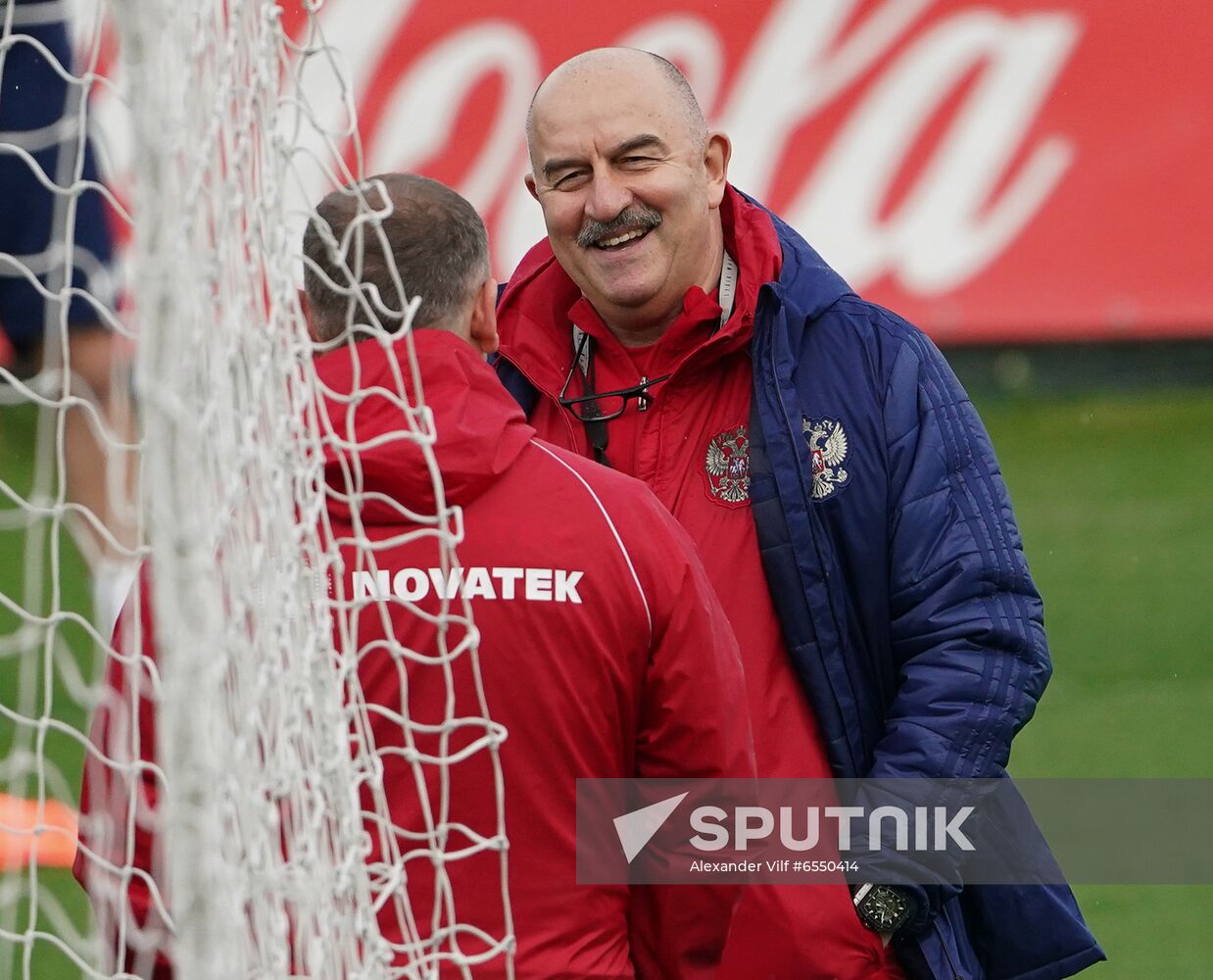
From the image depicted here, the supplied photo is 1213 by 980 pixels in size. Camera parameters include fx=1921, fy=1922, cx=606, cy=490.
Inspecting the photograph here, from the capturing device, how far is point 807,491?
3.05 metres

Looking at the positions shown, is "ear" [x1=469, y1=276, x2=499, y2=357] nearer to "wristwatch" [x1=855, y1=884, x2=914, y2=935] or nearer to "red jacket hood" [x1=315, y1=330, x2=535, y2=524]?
"red jacket hood" [x1=315, y1=330, x2=535, y2=524]

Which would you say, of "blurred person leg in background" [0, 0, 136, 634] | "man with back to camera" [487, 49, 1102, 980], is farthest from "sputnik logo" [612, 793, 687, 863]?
"blurred person leg in background" [0, 0, 136, 634]

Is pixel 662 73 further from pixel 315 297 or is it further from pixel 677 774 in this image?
pixel 677 774

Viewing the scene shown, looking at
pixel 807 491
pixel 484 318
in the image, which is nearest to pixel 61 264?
pixel 484 318

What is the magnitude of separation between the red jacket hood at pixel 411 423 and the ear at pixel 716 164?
83 centimetres

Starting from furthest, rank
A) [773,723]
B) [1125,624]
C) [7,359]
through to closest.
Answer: [7,359], [1125,624], [773,723]

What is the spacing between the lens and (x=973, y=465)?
3102 millimetres

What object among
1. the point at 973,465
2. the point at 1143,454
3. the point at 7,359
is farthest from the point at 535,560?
the point at 1143,454

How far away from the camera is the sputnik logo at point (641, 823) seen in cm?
266

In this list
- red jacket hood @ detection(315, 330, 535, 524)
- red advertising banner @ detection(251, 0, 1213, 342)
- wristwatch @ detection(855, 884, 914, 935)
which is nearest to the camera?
red jacket hood @ detection(315, 330, 535, 524)

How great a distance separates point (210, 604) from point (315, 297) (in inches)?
38.3

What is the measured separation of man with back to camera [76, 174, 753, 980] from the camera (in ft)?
8.34

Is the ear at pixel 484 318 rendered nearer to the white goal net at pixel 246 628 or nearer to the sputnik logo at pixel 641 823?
the white goal net at pixel 246 628

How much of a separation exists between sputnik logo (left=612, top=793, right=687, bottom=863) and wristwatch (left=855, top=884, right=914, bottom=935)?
456 mm
